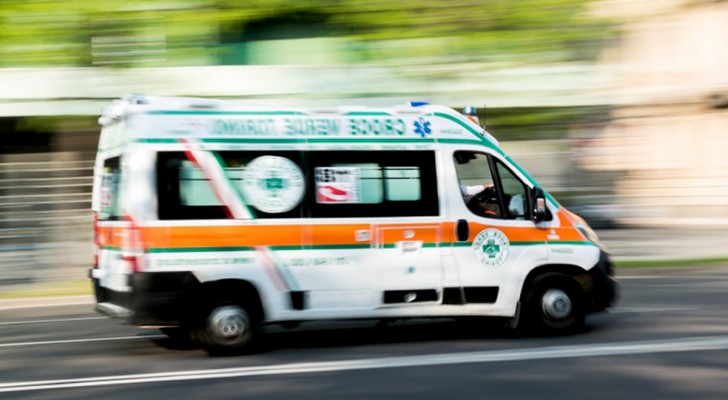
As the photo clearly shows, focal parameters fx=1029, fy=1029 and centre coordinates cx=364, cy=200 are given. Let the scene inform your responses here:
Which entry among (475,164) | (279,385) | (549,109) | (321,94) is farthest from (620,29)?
(279,385)

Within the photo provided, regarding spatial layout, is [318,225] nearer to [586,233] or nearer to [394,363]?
[394,363]

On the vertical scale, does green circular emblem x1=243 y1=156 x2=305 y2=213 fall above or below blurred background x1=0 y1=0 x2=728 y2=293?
below

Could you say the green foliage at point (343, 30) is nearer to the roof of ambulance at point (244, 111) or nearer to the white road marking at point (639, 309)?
the white road marking at point (639, 309)

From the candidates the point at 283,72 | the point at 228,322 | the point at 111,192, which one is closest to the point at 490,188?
the point at 228,322

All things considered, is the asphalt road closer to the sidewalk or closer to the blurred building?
the sidewalk

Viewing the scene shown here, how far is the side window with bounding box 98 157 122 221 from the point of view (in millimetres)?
8859

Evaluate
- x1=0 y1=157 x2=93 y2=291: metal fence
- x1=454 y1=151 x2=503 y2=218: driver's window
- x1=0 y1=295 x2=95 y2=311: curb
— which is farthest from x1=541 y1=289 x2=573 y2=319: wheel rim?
x1=0 y1=157 x2=93 y2=291: metal fence

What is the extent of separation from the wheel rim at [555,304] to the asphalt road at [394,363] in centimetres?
23

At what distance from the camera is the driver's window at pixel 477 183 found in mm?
9328

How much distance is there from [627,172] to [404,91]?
1330 cm

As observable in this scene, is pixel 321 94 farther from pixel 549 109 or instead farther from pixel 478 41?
pixel 549 109

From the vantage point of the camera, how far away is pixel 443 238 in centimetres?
917

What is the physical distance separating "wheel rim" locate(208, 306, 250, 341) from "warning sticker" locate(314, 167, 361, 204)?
1.19 meters

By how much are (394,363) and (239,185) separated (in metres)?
2.00
